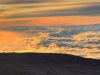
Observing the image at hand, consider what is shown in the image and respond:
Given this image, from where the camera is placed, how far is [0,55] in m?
28.1

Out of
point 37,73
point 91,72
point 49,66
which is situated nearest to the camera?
point 37,73

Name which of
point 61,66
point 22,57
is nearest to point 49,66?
point 61,66

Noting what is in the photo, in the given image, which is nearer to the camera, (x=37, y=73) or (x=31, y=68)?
(x=37, y=73)

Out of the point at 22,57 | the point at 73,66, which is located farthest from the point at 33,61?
the point at 73,66

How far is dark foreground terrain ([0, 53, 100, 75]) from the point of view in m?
23.6

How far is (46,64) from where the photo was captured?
27484mm

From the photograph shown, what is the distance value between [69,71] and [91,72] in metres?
1.53

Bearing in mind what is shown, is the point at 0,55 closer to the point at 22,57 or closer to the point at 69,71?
the point at 22,57

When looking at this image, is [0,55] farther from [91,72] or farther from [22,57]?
[91,72]

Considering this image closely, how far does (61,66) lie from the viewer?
27.5 m

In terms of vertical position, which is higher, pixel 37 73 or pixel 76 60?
pixel 37 73

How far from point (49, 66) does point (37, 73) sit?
3708mm

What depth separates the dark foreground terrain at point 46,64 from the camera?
2361cm

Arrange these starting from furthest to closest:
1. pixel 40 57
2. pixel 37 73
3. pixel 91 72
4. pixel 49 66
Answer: pixel 40 57 < pixel 49 66 < pixel 91 72 < pixel 37 73
